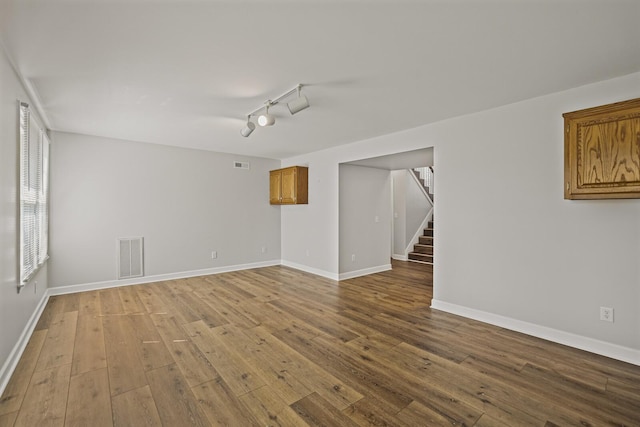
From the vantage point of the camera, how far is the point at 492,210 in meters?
3.30

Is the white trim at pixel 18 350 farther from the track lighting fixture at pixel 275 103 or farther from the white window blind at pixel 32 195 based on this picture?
the track lighting fixture at pixel 275 103

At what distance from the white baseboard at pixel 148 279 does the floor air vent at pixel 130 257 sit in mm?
112

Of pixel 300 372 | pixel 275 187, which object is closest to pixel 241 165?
pixel 275 187

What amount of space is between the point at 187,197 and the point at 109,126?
68.5 inches

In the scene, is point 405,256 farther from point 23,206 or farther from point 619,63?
point 23,206

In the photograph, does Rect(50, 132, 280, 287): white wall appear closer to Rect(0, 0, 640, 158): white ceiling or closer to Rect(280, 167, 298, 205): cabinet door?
Rect(280, 167, 298, 205): cabinet door

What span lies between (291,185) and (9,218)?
414 centimetres

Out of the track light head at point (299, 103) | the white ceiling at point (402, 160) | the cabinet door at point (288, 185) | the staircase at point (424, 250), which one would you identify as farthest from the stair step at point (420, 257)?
the track light head at point (299, 103)

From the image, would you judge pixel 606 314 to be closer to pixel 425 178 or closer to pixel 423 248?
pixel 423 248

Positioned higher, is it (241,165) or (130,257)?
(241,165)

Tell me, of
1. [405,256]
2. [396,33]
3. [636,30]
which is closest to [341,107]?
[396,33]

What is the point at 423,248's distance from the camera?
7.54m

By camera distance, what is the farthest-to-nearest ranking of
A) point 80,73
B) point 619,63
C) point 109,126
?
1. point 109,126
2. point 80,73
3. point 619,63

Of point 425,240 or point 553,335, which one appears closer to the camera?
point 553,335
